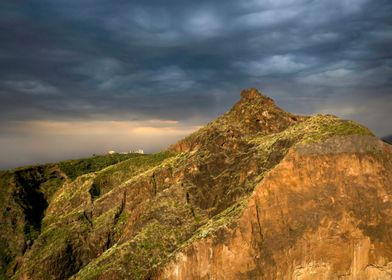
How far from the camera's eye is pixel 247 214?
53844 millimetres

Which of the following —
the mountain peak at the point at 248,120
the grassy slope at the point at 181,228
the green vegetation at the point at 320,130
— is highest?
the mountain peak at the point at 248,120

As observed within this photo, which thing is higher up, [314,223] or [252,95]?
[252,95]

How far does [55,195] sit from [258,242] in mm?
82617

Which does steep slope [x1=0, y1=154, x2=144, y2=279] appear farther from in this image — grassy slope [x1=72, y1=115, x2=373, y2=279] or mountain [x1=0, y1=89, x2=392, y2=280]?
grassy slope [x1=72, y1=115, x2=373, y2=279]

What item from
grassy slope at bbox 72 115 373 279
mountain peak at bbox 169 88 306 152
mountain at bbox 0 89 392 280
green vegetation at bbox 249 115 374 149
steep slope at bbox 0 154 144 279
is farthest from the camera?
steep slope at bbox 0 154 144 279

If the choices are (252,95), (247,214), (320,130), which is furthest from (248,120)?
(247,214)

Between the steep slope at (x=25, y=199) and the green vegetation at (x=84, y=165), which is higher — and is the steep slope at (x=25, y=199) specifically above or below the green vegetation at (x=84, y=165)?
below

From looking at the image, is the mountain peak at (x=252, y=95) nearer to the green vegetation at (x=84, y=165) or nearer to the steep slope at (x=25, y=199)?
the green vegetation at (x=84, y=165)

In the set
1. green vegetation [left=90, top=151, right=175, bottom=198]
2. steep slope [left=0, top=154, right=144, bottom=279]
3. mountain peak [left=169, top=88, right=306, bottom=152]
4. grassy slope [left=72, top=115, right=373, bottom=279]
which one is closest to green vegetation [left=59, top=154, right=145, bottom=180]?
steep slope [left=0, top=154, right=144, bottom=279]

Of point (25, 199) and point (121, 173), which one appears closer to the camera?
point (121, 173)

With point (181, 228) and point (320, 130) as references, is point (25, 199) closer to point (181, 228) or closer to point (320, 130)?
point (181, 228)

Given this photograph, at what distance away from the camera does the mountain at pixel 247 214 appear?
51.2 meters

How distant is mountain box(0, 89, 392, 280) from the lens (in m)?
51.2

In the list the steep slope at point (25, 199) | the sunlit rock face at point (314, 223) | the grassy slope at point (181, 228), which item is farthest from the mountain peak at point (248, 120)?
the steep slope at point (25, 199)
